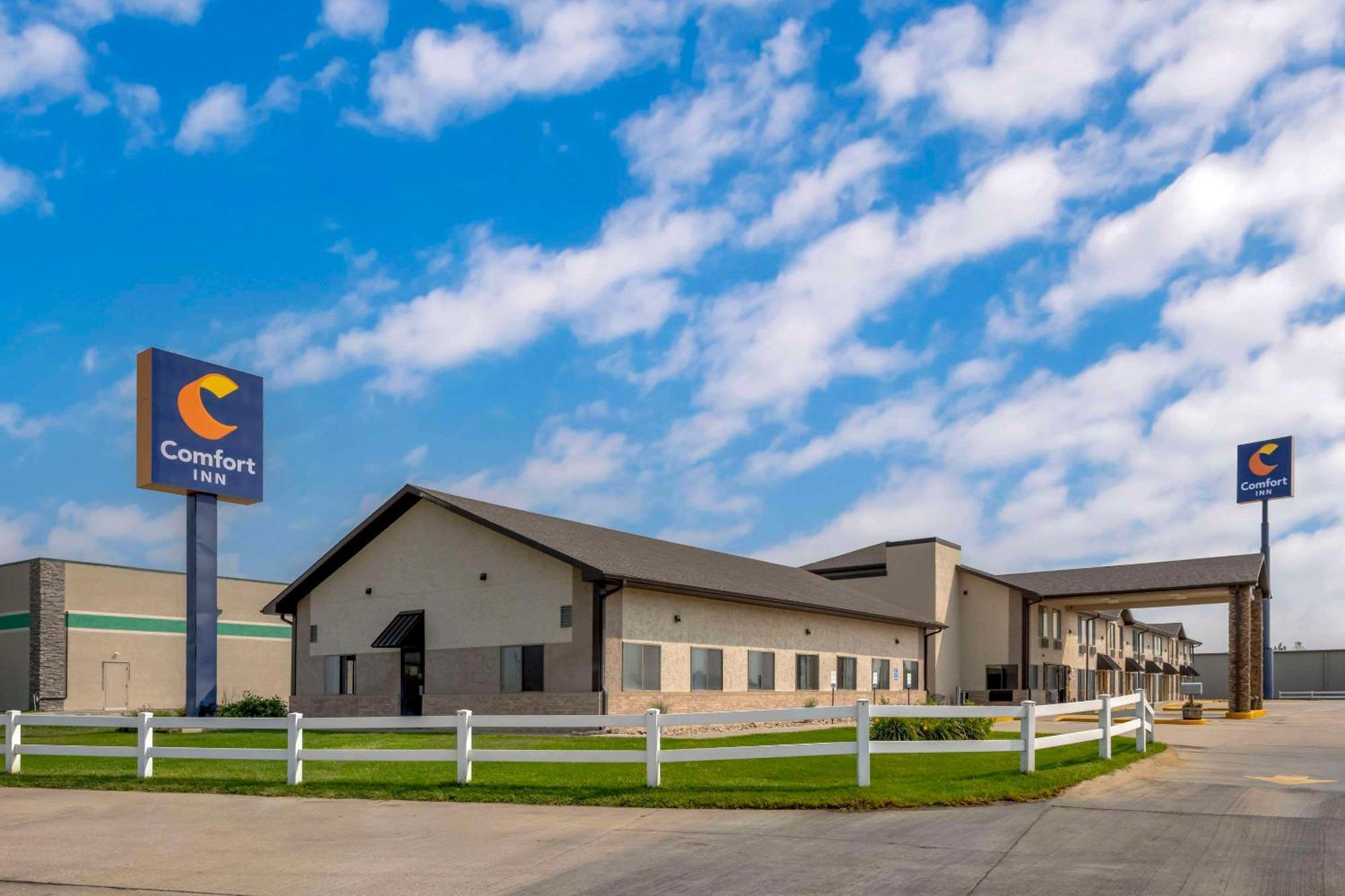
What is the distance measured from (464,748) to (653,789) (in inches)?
118

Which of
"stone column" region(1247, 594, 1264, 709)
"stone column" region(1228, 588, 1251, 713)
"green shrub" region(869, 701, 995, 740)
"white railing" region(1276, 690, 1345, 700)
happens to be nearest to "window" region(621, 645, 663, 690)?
"green shrub" region(869, 701, 995, 740)

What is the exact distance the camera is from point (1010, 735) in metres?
25.4

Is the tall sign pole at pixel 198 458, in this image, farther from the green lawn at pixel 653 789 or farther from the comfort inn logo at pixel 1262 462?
the comfort inn logo at pixel 1262 462

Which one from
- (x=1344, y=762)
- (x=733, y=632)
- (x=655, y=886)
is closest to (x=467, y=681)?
(x=733, y=632)

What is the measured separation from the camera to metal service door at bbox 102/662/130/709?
5334 centimetres

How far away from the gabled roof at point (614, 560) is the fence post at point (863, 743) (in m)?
15.0

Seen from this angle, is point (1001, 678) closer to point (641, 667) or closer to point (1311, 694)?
point (641, 667)

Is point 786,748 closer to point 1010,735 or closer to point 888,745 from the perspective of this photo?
point 888,745

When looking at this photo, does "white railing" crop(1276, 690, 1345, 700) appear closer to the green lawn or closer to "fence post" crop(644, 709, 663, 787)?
the green lawn

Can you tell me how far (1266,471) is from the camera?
71.6 metres

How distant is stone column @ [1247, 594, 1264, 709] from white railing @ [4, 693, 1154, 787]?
32.2 m

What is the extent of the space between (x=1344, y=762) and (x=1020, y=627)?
33.6 meters

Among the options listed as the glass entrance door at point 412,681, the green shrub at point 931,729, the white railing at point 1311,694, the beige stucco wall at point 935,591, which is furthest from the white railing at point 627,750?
the white railing at point 1311,694

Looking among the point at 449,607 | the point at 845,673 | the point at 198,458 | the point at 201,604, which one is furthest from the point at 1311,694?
the point at 198,458
